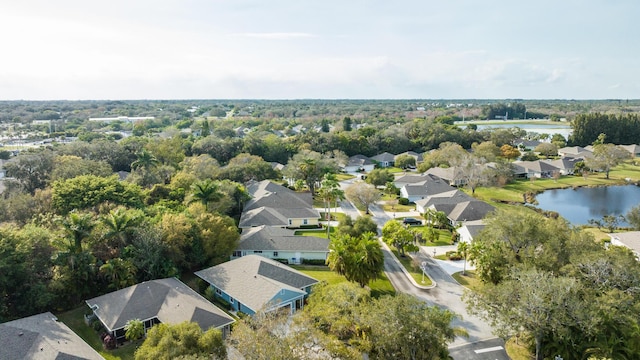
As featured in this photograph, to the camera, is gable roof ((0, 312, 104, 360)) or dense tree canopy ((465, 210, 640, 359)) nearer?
gable roof ((0, 312, 104, 360))

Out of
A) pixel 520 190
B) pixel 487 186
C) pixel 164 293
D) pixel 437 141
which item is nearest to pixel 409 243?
pixel 164 293

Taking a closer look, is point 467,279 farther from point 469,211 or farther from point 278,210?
point 278,210

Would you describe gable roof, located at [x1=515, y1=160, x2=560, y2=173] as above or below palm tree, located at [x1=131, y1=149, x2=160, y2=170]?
below

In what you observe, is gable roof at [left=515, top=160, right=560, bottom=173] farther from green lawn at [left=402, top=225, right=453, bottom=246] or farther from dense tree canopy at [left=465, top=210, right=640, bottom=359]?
dense tree canopy at [left=465, top=210, right=640, bottom=359]

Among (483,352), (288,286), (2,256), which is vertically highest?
(2,256)

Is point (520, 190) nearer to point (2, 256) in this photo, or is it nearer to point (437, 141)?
point (437, 141)

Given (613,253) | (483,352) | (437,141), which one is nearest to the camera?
(483,352)

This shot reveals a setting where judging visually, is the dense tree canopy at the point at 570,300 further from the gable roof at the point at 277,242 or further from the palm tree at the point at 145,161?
the palm tree at the point at 145,161

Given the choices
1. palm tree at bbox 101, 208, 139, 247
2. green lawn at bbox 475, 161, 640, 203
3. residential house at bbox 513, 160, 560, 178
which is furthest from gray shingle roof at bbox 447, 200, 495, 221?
palm tree at bbox 101, 208, 139, 247
